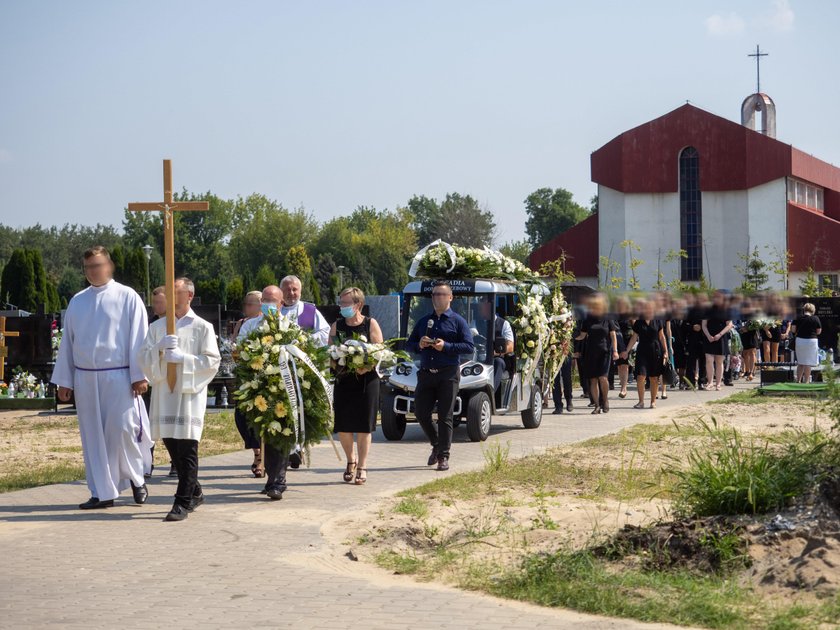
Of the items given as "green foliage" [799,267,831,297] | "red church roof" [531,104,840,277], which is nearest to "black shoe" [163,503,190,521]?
"green foliage" [799,267,831,297]

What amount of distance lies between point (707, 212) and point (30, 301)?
33.8m

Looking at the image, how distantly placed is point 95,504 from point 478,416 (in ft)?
21.5

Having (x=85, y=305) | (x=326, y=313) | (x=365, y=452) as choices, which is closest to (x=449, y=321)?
(x=365, y=452)

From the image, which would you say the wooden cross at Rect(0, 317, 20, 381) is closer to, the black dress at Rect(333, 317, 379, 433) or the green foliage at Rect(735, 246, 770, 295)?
the black dress at Rect(333, 317, 379, 433)

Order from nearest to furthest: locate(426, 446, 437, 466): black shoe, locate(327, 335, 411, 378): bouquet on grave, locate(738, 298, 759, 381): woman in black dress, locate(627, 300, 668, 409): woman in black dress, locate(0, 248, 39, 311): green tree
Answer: locate(327, 335, 411, 378): bouquet on grave < locate(426, 446, 437, 466): black shoe < locate(627, 300, 668, 409): woman in black dress < locate(738, 298, 759, 381): woman in black dress < locate(0, 248, 39, 311): green tree

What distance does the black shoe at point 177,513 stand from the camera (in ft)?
31.3

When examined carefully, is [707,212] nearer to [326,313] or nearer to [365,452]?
[326,313]

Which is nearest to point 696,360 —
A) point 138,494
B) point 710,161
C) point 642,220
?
point 138,494

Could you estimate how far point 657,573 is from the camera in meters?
6.93

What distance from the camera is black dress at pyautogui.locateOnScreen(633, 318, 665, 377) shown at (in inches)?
819

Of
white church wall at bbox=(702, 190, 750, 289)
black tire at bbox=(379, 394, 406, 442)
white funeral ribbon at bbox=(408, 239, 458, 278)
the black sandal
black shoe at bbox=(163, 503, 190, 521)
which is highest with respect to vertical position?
white church wall at bbox=(702, 190, 750, 289)

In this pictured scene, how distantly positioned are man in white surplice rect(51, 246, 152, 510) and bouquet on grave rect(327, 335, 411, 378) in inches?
77.0

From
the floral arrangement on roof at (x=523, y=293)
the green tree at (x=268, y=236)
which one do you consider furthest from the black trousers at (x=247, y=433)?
the green tree at (x=268, y=236)

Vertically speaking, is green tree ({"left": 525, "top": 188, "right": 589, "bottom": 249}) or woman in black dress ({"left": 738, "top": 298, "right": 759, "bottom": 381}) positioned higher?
green tree ({"left": 525, "top": 188, "right": 589, "bottom": 249})
